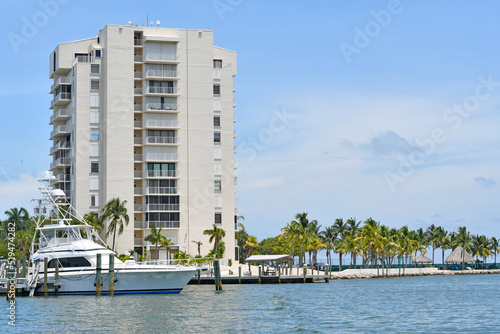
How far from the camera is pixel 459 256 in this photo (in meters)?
182

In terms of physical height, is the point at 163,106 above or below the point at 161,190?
above

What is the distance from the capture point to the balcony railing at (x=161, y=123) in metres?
113

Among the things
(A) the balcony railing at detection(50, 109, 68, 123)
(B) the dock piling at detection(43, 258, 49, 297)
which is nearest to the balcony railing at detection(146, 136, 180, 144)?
(A) the balcony railing at detection(50, 109, 68, 123)

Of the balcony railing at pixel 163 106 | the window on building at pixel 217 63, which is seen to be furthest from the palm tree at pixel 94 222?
the window on building at pixel 217 63

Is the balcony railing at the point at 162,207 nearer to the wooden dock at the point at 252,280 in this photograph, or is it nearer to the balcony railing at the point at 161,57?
the balcony railing at the point at 161,57

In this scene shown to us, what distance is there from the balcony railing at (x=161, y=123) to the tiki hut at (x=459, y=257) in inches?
3640

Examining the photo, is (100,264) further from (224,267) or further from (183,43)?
(183,43)

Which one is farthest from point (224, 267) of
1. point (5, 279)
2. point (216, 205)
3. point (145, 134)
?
point (5, 279)

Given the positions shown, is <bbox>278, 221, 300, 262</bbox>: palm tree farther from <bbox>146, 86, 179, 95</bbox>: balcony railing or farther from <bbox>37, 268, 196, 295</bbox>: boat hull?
<bbox>37, 268, 196, 295</bbox>: boat hull

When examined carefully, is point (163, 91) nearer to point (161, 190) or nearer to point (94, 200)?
point (161, 190)

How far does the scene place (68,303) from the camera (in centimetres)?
5875

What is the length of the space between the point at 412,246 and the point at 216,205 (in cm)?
6296

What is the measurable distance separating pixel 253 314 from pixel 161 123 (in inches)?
2567

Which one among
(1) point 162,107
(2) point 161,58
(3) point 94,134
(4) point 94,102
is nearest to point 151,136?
(1) point 162,107
